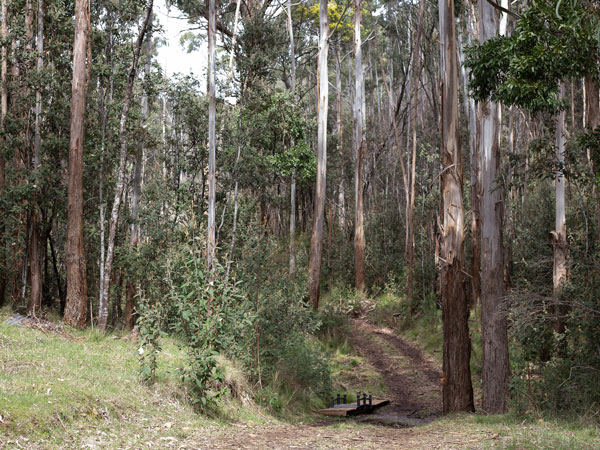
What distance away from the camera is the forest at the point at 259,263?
6.91 meters

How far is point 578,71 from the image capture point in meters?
6.92

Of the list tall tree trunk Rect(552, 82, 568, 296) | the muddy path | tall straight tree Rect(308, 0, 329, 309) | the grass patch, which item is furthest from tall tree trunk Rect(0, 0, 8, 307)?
tall tree trunk Rect(552, 82, 568, 296)

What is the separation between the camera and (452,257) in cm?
984

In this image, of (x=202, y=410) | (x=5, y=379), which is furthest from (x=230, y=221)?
(x=5, y=379)

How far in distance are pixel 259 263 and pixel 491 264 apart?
4041 millimetres

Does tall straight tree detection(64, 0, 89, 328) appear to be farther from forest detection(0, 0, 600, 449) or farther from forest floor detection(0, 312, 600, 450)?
forest floor detection(0, 312, 600, 450)

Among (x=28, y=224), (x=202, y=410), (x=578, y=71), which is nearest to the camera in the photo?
(x=578, y=71)

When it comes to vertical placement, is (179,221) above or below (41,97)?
below

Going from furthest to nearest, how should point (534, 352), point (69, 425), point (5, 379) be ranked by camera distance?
point (534, 352) → point (5, 379) → point (69, 425)

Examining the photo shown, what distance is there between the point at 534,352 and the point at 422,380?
4698 millimetres

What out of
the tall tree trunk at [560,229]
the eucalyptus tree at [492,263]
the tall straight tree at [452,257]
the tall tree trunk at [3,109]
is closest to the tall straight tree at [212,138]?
the tall straight tree at [452,257]

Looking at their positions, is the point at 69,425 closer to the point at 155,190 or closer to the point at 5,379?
the point at 5,379

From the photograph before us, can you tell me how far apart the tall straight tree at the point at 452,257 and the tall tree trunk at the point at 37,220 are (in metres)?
8.35

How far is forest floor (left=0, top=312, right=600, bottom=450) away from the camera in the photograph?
5430mm
